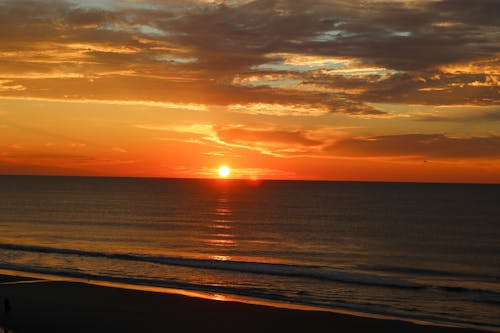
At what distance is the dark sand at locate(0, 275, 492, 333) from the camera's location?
2255cm

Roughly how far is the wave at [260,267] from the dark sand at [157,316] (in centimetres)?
959

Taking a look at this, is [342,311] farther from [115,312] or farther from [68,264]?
[68,264]

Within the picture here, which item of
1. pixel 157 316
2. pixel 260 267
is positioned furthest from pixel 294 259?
pixel 157 316

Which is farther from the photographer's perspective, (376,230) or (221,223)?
(221,223)

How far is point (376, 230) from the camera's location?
7112cm

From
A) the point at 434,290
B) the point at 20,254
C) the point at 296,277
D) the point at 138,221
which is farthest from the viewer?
the point at 138,221

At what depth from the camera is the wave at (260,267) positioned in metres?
34.2

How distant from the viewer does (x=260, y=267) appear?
3856cm

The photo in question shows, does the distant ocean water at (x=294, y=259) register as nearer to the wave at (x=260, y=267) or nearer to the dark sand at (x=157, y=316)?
the wave at (x=260, y=267)

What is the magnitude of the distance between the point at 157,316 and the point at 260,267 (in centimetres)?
1510

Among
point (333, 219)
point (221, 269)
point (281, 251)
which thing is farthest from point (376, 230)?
point (221, 269)

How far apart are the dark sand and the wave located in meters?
9.59

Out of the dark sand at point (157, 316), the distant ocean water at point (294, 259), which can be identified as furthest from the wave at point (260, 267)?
the dark sand at point (157, 316)

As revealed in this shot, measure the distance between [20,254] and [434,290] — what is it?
30.7 metres
